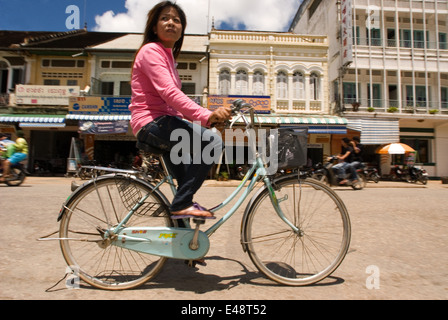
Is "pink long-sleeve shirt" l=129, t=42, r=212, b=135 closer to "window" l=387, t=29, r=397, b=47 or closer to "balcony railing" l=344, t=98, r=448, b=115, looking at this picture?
"balcony railing" l=344, t=98, r=448, b=115

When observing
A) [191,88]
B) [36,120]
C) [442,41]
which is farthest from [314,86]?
[36,120]

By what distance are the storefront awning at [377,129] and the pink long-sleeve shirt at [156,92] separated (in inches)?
658

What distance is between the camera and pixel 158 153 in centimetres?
196

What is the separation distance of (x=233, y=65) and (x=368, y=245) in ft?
53.2

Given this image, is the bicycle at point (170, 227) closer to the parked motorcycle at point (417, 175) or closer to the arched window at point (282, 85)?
the parked motorcycle at point (417, 175)

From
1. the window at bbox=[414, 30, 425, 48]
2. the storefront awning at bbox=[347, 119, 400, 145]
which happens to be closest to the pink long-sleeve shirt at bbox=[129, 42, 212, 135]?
the storefront awning at bbox=[347, 119, 400, 145]

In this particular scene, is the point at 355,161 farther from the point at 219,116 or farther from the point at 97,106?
the point at 97,106

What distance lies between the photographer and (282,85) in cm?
1786

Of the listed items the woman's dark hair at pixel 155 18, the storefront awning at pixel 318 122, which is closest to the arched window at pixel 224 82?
the storefront awning at pixel 318 122

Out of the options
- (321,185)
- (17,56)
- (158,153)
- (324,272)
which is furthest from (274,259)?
(17,56)

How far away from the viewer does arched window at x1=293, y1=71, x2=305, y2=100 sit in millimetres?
17906

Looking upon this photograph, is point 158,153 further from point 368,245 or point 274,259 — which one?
point 368,245

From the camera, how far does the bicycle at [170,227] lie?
189 centimetres

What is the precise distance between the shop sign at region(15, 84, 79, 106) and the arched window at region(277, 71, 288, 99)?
12.6 metres
